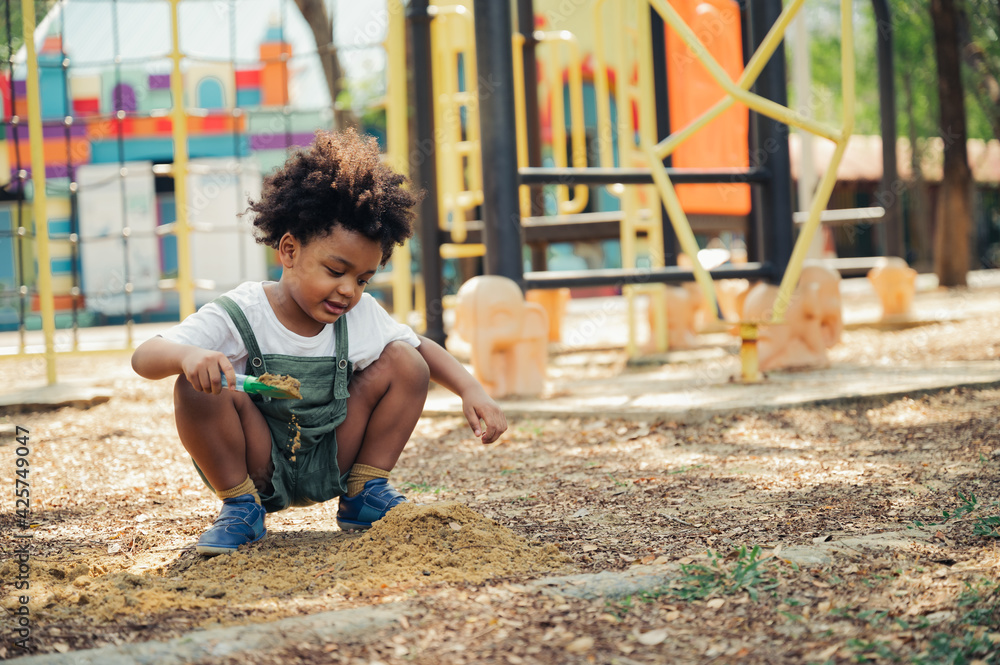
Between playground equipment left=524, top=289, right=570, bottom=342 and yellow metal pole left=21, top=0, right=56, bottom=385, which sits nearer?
yellow metal pole left=21, top=0, right=56, bottom=385

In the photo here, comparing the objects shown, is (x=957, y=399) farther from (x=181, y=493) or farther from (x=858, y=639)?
(x=181, y=493)

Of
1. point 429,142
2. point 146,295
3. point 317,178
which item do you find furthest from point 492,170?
point 146,295

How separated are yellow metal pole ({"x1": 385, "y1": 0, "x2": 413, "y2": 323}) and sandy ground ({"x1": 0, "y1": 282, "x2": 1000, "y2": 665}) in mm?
1952

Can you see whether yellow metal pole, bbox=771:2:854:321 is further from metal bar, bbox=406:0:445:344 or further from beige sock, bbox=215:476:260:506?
beige sock, bbox=215:476:260:506

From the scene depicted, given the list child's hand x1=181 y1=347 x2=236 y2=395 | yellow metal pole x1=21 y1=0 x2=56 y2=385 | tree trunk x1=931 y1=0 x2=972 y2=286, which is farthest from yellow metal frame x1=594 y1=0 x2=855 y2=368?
tree trunk x1=931 y1=0 x2=972 y2=286

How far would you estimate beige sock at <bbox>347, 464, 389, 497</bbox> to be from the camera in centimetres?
228

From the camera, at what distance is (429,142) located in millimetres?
4625

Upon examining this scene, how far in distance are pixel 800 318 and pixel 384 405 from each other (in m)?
2.74

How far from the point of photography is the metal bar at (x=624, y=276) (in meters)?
4.10

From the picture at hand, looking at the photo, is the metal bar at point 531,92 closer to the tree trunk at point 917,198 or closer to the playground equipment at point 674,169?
the playground equipment at point 674,169

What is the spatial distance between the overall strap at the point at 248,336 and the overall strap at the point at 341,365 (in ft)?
0.54

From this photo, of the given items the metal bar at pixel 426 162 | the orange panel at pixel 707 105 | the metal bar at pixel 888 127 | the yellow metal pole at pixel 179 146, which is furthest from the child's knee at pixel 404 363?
the metal bar at pixel 888 127

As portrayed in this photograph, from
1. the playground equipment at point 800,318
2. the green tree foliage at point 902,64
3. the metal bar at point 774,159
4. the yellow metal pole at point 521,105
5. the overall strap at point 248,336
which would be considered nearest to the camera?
the overall strap at point 248,336

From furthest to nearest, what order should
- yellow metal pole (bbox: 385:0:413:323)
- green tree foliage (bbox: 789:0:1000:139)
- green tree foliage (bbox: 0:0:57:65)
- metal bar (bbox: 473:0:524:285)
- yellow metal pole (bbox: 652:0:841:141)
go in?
green tree foliage (bbox: 789:0:1000:139) → green tree foliage (bbox: 0:0:57:65) → yellow metal pole (bbox: 385:0:413:323) → metal bar (bbox: 473:0:524:285) → yellow metal pole (bbox: 652:0:841:141)
